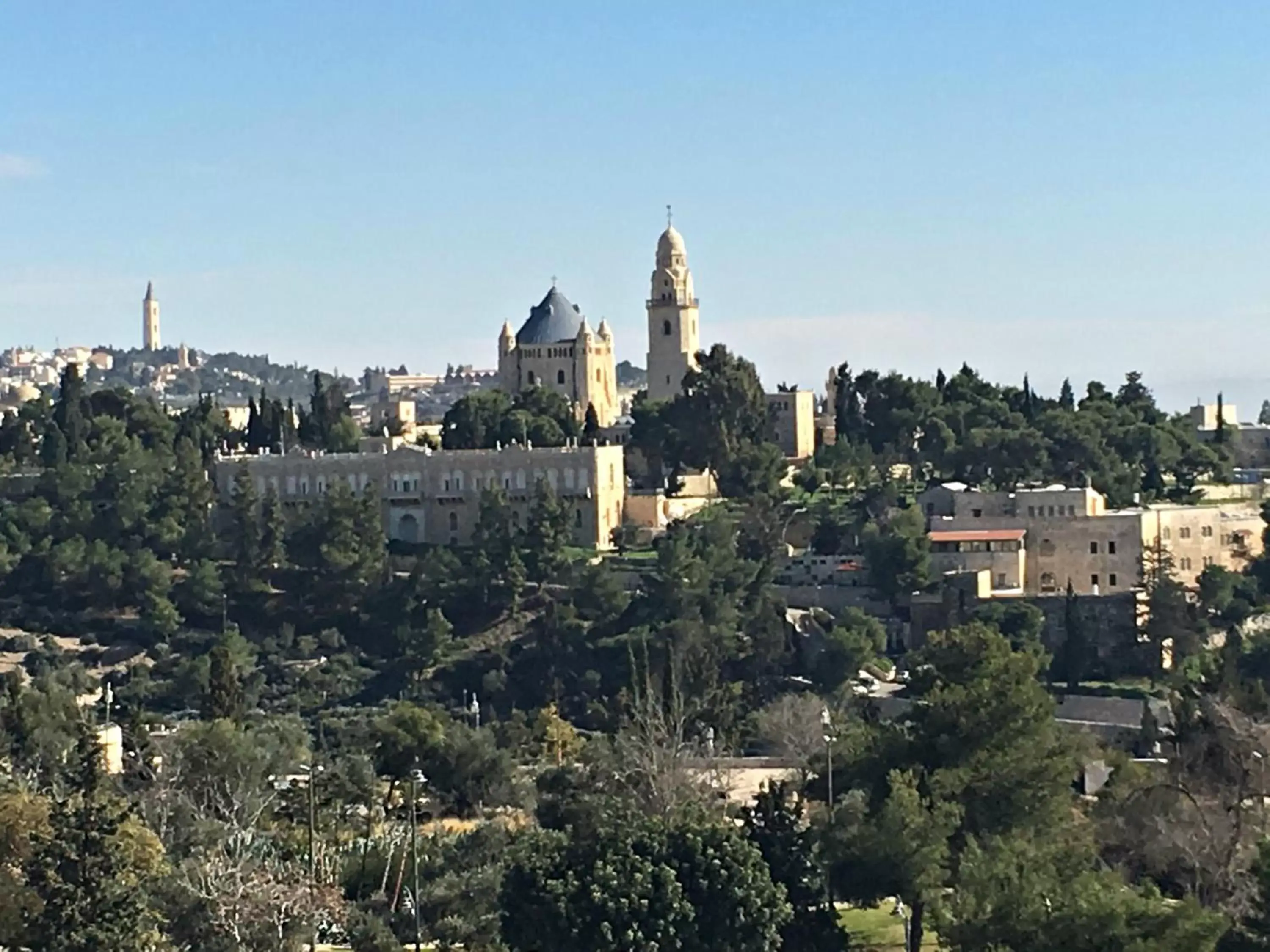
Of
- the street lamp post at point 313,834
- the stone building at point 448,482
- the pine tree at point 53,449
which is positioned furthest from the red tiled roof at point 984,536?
→ the street lamp post at point 313,834

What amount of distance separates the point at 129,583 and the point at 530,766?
21006 millimetres

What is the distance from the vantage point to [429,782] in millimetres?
39625

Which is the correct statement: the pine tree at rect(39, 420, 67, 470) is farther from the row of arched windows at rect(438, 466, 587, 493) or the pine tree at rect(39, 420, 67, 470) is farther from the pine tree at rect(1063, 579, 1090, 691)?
the pine tree at rect(1063, 579, 1090, 691)

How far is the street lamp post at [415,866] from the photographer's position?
94.4 feet

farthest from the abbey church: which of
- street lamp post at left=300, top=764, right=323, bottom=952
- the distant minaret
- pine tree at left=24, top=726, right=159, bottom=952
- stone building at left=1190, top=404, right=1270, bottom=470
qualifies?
pine tree at left=24, top=726, right=159, bottom=952

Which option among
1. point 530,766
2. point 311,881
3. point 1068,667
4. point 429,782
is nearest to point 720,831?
point 311,881

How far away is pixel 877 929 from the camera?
103ft

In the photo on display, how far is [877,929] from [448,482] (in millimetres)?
34351

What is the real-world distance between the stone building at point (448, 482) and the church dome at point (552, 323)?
11.2m

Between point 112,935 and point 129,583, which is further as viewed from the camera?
point 129,583

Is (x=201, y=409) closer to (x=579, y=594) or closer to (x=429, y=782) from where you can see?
(x=579, y=594)

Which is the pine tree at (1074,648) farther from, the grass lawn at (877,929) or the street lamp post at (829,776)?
the grass lawn at (877,929)

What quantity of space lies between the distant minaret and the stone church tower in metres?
0.01

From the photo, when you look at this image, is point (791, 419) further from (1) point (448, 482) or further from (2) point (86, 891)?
(2) point (86, 891)
